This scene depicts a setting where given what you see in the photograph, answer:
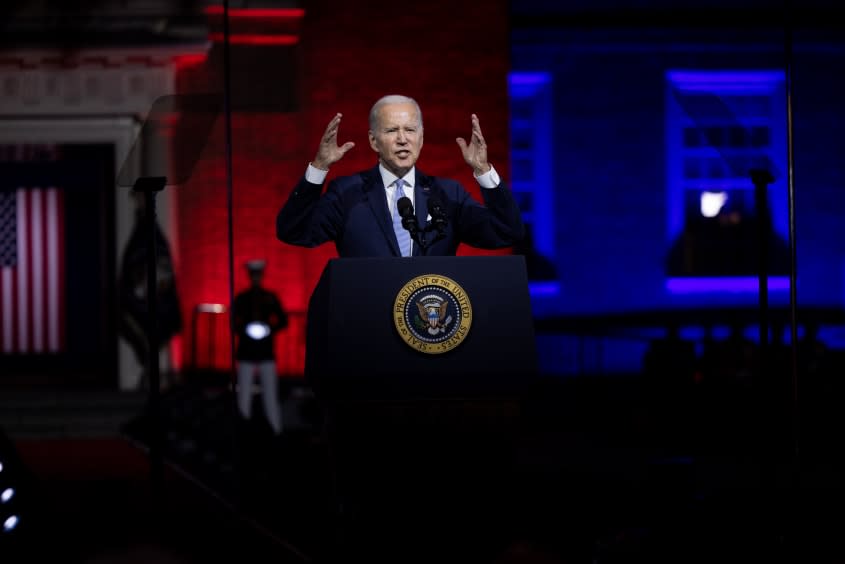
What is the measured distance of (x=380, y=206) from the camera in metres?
2.78

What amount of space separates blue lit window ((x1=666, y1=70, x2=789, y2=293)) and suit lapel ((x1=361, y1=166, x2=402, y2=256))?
8.40 m

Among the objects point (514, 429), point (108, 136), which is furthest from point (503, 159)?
point (514, 429)

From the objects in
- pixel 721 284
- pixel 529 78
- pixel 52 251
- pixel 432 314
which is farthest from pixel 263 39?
pixel 432 314

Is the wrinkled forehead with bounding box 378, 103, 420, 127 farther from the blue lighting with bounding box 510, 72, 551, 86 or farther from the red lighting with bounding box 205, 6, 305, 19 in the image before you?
the blue lighting with bounding box 510, 72, 551, 86

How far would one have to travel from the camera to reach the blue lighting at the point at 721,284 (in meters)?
10.4

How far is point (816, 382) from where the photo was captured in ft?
23.6

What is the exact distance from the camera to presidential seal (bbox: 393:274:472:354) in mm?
2486

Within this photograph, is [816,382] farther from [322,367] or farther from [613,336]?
[322,367]

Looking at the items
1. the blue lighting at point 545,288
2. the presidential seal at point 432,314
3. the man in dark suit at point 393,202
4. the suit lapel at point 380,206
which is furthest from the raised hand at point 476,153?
the blue lighting at point 545,288

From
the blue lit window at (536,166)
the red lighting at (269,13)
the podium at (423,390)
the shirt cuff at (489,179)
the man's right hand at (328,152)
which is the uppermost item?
the red lighting at (269,13)

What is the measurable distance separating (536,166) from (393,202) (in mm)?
8029

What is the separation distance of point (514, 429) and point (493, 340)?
0.89ft

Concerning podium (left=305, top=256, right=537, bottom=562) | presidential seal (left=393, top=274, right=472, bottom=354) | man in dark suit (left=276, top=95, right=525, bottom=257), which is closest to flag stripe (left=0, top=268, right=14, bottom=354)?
man in dark suit (left=276, top=95, right=525, bottom=257)

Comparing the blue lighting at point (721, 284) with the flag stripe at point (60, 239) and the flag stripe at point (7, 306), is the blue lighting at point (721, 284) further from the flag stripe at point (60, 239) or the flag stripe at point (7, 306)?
the flag stripe at point (7, 306)
